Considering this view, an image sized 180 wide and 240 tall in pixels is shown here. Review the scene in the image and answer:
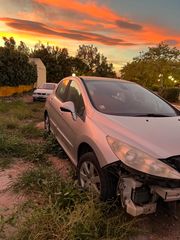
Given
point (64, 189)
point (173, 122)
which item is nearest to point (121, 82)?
point (173, 122)

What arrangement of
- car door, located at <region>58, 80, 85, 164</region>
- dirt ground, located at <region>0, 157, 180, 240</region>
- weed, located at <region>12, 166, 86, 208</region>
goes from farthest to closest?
car door, located at <region>58, 80, 85, 164</region> < weed, located at <region>12, 166, 86, 208</region> < dirt ground, located at <region>0, 157, 180, 240</region>

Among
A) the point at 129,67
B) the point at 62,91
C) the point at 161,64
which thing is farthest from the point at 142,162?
the point at 129,67

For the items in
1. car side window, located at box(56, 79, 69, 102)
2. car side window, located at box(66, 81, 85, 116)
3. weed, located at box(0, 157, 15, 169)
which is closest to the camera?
car side window, located at box(66, 81, 85, 116)

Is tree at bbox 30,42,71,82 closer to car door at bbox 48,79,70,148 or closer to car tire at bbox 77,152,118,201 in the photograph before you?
car door at bbox 48,79,70,148

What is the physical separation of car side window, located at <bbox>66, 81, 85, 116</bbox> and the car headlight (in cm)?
129

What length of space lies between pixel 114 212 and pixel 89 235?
68cm

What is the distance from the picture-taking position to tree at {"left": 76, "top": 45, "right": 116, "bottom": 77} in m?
81.5

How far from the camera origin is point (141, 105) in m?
4.91

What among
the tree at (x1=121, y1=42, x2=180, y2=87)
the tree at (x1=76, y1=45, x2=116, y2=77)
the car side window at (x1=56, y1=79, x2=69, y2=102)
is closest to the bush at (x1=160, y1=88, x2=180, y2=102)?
the tree at (x1=121, y1=42, x2=180, y2=87)

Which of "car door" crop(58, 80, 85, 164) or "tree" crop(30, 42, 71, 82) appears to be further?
"tree" crop(30, 42, 71, 82)

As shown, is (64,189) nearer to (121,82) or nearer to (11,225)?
(11,225)

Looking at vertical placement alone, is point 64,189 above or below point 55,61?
above

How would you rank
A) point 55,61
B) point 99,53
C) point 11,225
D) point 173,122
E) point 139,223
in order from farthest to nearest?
1. point 99,53
2. point 55,61
3. point 173,122
4. point 139,223
5. point 11,225

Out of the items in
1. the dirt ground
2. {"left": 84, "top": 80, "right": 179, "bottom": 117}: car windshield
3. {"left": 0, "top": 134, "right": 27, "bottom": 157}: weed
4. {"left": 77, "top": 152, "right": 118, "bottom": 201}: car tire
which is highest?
{"left": 84, "top": 80, "right": 179, "bottom": 117}: car windshield
